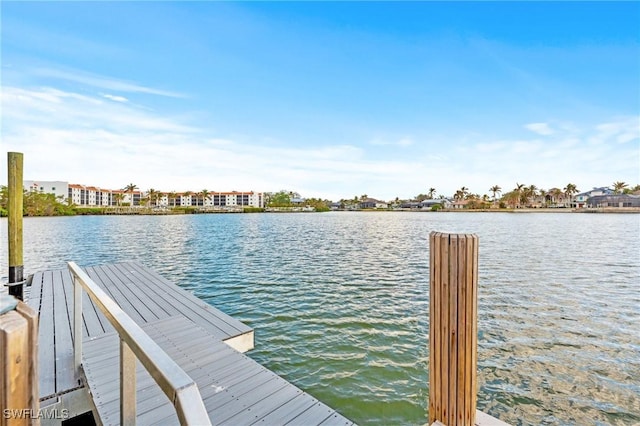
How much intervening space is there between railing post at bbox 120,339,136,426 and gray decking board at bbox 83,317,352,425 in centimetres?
116

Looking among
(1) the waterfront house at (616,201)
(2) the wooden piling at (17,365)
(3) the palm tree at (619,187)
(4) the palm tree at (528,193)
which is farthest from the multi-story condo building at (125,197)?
(3) the palm tree at (619,187)

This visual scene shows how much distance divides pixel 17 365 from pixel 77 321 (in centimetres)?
321

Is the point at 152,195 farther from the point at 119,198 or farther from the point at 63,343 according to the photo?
the point at 63,343

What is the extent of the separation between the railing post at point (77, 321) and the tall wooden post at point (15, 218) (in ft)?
9.67

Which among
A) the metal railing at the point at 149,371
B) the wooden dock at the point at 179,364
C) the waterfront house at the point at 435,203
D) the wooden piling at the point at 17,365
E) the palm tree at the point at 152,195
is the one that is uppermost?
the palm tree at the point at 152,195

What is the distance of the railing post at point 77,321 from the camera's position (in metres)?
3.00

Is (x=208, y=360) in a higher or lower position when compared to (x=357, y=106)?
lower

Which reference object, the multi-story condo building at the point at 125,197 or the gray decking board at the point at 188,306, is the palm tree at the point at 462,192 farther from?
the gray decking board at the point at 188,306

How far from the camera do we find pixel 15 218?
4934 mm

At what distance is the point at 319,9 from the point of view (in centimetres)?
2005

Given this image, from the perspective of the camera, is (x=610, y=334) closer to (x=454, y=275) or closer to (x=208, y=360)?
(x=454, y=275)

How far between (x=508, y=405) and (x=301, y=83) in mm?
27482

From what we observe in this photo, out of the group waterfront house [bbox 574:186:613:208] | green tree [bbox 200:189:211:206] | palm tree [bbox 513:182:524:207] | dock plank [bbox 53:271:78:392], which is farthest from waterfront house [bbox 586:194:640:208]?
green tree [bbox 200:189:211:206]

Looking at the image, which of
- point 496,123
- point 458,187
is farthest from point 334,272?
point 458,187
